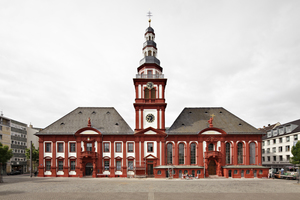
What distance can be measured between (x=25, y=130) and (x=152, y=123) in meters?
49.6

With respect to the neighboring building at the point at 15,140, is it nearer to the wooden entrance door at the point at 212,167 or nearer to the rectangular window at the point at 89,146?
the rectangular window at the point at 89,146

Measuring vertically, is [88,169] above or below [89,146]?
below

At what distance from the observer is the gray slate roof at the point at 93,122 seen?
50.8 metres

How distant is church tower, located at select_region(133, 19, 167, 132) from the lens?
50.1 meters

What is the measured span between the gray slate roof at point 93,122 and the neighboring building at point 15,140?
955 inches

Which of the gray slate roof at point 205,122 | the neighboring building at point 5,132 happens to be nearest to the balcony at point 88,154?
the gray slate roof at point 205,122

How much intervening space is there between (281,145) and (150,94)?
39.5 m

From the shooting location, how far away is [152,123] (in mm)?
50188

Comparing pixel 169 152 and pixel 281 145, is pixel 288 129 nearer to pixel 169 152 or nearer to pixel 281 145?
pixel 281 145

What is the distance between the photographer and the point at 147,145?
49531 millimetres

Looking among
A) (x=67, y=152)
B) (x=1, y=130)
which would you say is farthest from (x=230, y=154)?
(x=1, y=130)

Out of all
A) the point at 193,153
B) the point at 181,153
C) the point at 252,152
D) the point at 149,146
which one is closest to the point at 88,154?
the point at 149,146

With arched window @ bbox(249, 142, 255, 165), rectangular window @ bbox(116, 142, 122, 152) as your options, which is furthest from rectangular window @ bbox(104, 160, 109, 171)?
arched window @ bbox(249, 142, 255, 165)

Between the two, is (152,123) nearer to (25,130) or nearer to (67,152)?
(67,152)
